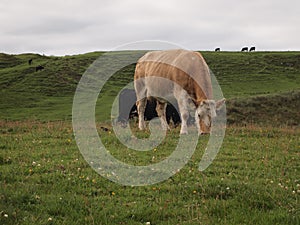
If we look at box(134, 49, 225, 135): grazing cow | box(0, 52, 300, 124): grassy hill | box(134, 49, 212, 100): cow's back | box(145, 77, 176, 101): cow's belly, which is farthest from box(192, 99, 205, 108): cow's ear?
box(0, 52, 300, 124): grassy hill

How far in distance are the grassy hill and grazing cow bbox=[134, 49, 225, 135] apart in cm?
1048

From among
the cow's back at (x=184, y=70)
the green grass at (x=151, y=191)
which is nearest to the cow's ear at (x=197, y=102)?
the cow's back at (x=184, y=70)

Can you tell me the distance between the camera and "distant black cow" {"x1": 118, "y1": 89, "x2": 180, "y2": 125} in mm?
23719

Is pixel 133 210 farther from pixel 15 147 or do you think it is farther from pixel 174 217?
pixel 15 147

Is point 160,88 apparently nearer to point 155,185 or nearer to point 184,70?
point 184,70

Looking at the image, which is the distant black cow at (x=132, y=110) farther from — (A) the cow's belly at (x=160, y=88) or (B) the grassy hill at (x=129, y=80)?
(B) the grassy hill at (x=129, y=80)

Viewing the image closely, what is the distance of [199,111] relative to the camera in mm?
14445

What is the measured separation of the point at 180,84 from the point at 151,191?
326 inches

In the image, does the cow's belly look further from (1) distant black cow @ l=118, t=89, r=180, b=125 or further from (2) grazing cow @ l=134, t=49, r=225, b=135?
(1) distant black cow @ l=118, t=89, r=180, b=125

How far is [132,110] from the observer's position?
25.9 metres

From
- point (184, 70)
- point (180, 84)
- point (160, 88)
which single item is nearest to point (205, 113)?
point (180, 84)

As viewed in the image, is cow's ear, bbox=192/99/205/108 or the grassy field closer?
the grassy field

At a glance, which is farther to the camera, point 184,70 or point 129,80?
point 129,80

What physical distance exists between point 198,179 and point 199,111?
5607 millimetres
